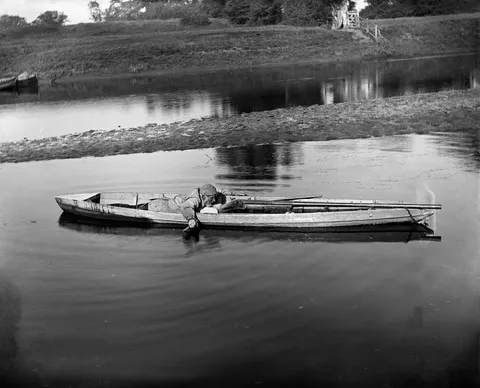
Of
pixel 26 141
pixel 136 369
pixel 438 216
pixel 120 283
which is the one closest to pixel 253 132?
pixel 26 141

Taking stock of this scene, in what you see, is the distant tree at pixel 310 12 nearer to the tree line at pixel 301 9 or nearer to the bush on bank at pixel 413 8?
the tree line at pixel 301 9

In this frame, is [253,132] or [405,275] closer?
[405,275]

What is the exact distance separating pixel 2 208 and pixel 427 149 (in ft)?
58.3

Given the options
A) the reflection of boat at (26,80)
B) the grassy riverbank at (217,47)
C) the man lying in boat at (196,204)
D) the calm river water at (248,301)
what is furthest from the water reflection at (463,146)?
the reflection of boat at (26,80)

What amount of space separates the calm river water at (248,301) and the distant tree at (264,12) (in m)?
74.9

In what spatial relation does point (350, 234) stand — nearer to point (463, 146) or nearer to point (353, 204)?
point (353, 204)

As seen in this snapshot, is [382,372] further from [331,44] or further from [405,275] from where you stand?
[331,44]

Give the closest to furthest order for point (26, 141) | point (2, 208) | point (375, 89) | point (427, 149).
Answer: point (2, 208), point (427, 149), point (26, 141), point (375, 89)

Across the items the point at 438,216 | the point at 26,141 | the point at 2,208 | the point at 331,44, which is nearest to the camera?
the point at 438,216

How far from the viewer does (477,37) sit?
83875mm

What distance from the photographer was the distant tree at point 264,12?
93.9 metres

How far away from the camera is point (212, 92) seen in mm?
53312

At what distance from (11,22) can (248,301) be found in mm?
94136

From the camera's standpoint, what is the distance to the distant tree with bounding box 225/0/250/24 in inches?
3730
